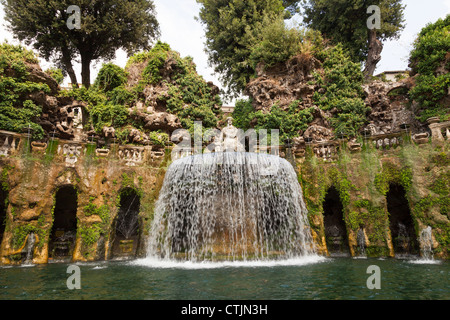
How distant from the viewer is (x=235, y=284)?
542 cm

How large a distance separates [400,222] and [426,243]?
3077 mm

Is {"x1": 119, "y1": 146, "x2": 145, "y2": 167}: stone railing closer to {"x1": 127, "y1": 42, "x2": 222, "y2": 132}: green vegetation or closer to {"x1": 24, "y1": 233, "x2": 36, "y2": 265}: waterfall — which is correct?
{"x1": 24, "y1": 233, "x2": 36, "y2": 265}: waterfall

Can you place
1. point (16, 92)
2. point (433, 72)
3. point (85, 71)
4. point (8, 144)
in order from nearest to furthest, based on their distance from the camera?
point (8, 144), point (16, 92), point (433, 72), point (85, 71)

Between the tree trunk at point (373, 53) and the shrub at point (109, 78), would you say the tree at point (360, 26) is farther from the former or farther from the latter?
the shrub at point (109, 78)

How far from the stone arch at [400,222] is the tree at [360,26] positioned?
14155 mm

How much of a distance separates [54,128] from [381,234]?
21.1 meters

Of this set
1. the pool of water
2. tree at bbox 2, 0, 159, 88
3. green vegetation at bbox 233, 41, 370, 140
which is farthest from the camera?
tree at bbox 2, 0, 159, 88

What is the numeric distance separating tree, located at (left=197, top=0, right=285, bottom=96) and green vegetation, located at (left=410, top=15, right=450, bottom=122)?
472 inches

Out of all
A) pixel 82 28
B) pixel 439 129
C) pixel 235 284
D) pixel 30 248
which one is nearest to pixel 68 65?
pixel 82 28

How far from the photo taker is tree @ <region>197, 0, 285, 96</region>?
2475cm

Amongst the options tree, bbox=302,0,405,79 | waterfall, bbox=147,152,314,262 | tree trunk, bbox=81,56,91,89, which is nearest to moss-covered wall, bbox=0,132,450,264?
waterfall, bbox=147,152,314,262

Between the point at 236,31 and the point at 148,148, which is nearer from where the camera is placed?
the point at 148,148

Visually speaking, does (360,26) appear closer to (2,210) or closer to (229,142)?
(229,142)

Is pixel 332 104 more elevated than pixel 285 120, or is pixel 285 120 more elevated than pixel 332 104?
pixel 332 104
